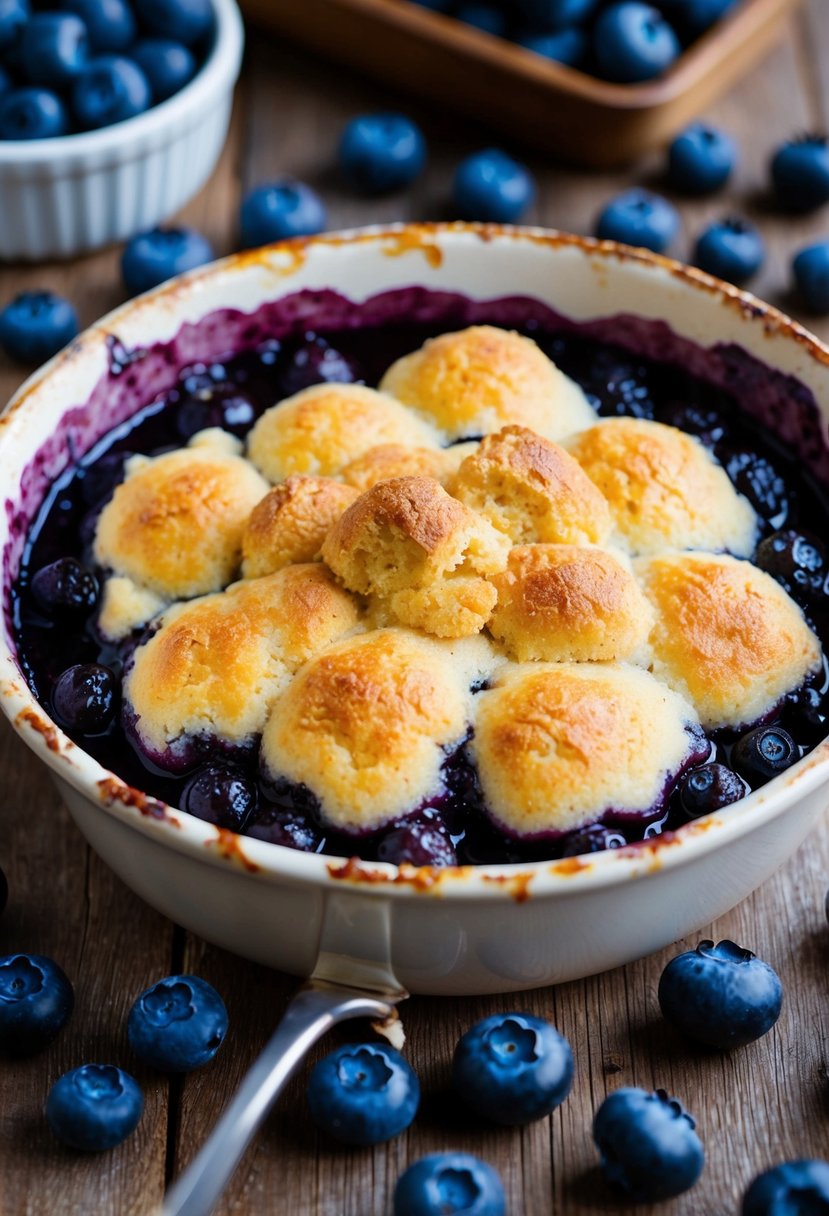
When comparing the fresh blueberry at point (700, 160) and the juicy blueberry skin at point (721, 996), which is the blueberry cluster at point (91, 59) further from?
the juicy blueberry skin at point (721, 996)

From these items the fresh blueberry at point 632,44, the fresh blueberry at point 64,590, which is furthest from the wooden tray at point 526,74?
the fresh blueberry at point 64,590

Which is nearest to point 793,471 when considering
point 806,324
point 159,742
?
point 806,324

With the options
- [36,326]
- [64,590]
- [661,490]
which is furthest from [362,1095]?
[36,326]

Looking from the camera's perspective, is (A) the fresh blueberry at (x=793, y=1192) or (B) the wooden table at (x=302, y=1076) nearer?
(A) the fresh blueberry at (x=793, y=1192)

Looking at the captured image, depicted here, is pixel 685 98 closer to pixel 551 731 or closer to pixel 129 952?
pixel 551 731

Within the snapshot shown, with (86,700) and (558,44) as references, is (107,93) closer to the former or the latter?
(558,44)

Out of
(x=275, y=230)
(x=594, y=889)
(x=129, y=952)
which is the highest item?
(x=594, y=889)
